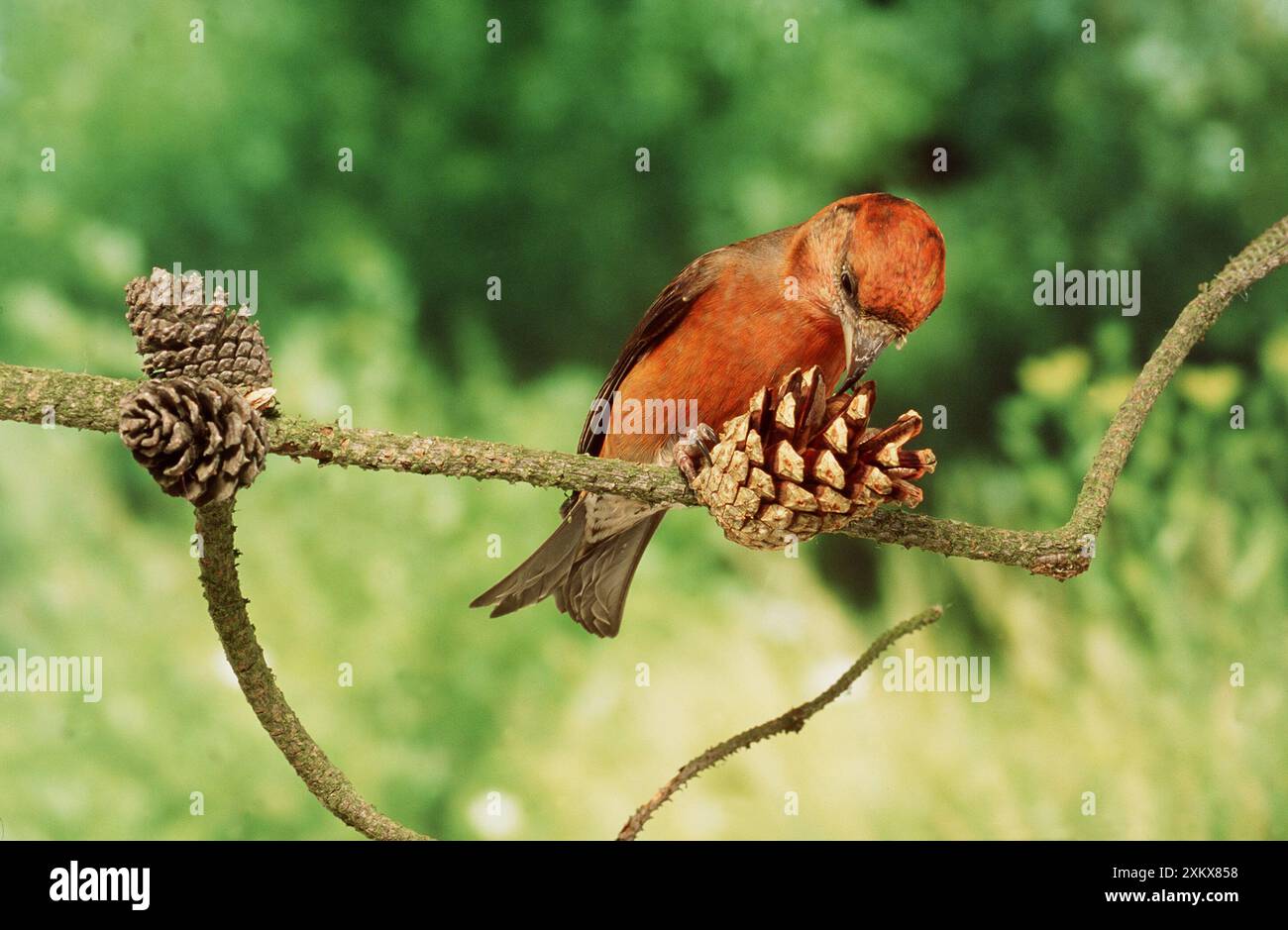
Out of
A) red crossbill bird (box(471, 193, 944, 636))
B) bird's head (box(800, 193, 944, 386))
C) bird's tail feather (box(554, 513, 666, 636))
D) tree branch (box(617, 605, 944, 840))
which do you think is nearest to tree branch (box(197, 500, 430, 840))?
tree branch (box(617, 605, 944, 840))

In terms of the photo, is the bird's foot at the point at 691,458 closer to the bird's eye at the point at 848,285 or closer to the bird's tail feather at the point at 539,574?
the bird's eye at the point at 848,285

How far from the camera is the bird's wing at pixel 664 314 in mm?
1996

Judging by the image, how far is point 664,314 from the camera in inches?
79.5

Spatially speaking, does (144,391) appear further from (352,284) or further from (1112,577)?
(1112,577)

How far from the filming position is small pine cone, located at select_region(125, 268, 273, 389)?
115 cm

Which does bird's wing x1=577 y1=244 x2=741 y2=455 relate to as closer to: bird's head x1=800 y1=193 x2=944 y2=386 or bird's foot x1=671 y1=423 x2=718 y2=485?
bird's head x1=800 y1=193 x2=944 y2=386

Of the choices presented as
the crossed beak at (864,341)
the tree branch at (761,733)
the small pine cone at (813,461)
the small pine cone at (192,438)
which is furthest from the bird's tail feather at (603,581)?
the small pine cone at (192,438)

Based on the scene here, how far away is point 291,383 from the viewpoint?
2.52m

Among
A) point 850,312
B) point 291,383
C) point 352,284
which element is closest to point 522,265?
point 352,284

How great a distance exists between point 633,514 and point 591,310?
70 centimetres

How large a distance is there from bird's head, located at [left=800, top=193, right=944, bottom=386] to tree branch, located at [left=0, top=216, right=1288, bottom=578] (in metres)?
0.27

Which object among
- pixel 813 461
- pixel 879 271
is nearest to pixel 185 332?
pixel 813 461

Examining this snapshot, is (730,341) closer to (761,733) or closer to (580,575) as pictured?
(580,575)

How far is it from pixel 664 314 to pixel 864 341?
487 mm
